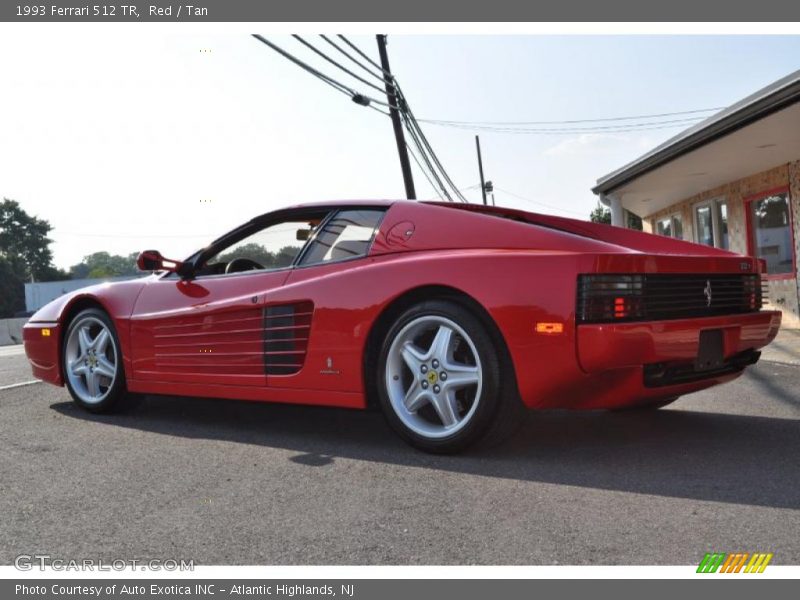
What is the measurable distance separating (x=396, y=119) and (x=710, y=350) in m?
13.4

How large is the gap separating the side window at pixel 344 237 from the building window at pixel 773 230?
10.1 metres

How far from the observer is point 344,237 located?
399 centimetres

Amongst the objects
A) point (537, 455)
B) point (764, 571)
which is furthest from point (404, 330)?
point (764, 571)

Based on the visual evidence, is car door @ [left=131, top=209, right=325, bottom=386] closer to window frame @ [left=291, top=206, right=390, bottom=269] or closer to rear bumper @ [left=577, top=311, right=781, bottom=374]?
window frame @ [left=291, top=206, right=390, bottom=269]

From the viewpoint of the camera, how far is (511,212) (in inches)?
158

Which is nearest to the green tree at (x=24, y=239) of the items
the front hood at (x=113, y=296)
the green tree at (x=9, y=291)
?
the green tree at (x=9, y=291)

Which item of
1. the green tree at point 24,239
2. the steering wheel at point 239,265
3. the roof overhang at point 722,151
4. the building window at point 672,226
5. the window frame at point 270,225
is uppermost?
the green tree at point 24,239

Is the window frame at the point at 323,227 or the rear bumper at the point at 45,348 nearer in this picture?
the window frame at the point at 323,227

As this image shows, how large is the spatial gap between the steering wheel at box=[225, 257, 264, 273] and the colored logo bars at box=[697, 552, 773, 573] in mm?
3126

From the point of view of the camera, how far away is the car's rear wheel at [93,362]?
15.8 feet

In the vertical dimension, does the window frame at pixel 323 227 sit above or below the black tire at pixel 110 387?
above

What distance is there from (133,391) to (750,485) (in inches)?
139

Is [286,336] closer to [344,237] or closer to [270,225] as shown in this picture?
[344,237]

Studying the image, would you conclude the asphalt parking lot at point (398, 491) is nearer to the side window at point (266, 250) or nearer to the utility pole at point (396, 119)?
the side window at point (266, 250)
